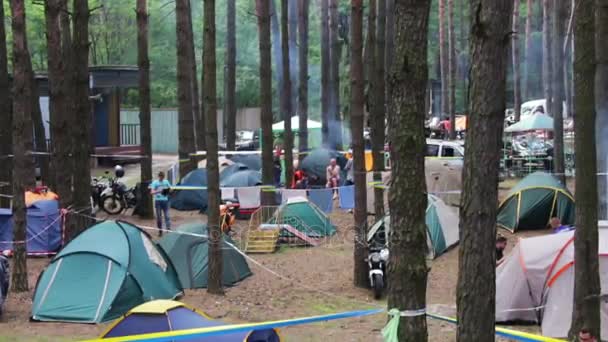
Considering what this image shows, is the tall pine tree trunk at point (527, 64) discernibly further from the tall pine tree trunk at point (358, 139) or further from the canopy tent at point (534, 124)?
the tall pine tree trunk at point (358, 139)

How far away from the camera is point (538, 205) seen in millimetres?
20969

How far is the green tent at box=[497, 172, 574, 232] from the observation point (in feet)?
68.4

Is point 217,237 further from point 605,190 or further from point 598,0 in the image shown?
point 605,190

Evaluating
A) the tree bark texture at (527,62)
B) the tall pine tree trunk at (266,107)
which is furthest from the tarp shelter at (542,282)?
the tree bark texture at (527,62)

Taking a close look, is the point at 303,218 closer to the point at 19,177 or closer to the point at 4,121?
the point at 4,121

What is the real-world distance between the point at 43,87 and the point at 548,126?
20755 millimetres

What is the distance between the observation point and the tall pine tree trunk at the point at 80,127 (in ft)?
54.6

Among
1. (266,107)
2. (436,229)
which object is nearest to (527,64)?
(266,107)

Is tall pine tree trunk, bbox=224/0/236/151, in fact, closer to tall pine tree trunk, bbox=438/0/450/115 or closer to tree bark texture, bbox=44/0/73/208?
tall pine tree trunk, bbox=438/0/450/115

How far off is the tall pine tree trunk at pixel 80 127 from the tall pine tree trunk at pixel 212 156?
120 inches

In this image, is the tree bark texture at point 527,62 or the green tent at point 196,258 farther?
the tree bark texture at point 527,62

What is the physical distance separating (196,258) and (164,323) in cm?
597

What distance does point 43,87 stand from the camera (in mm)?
35312

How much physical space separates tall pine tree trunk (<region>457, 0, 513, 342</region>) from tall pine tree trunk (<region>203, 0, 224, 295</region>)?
7751mm
